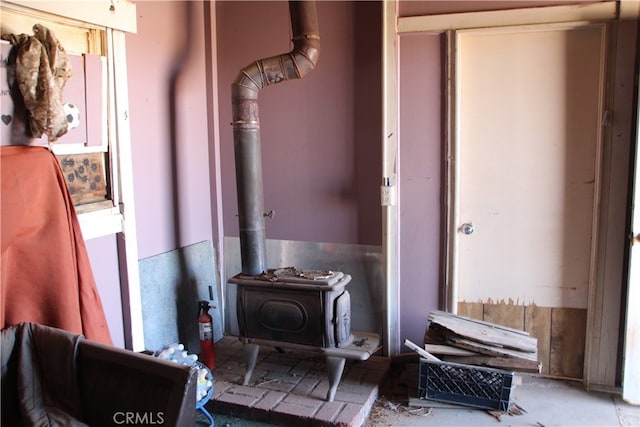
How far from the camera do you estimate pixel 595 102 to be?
286cm

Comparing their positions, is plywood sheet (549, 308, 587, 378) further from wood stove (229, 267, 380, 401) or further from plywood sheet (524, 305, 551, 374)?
wood stove (229, 267, 380, 401)

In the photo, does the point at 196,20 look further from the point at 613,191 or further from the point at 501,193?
the point at 613,191

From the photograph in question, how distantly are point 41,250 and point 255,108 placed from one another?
1304 millimetres

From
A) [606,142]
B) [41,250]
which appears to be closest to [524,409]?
[606,142]

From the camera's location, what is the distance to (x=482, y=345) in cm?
278

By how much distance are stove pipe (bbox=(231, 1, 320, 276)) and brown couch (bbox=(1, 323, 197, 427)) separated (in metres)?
1.22

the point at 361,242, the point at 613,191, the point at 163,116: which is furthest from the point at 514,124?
the point at 163,116

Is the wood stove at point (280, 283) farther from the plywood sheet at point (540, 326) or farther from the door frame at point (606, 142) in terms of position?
the plywood sheet at point (540, 326)

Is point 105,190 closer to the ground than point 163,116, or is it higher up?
closer to the ground

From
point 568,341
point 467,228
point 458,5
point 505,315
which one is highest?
point 458,5

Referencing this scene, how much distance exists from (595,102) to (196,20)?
7.60ft

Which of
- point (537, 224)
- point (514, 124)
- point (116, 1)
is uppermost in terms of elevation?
point (116, 1)

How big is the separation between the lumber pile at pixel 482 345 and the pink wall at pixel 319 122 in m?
0.68

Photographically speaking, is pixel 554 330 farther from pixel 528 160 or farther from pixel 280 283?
pixel 280 283
